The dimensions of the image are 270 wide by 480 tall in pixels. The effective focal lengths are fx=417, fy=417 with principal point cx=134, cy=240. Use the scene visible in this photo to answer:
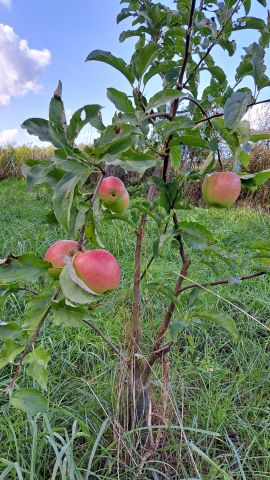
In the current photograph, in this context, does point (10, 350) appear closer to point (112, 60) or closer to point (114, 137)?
point (114, 137)

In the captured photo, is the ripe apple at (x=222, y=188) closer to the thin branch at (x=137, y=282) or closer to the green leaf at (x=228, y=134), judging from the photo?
the green leaf at (x=228, y=134)

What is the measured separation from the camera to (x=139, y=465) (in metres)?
0.93

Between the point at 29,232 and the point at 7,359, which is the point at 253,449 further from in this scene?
the point at 29,232

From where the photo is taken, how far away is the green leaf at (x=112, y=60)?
67 cm

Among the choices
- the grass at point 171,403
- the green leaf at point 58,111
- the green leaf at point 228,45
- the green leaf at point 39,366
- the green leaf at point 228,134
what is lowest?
the grass at point 171,403

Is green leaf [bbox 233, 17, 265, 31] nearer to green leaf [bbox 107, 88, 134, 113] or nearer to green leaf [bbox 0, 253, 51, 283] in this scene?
green leaf [bbox 107, 88, 134, 113]

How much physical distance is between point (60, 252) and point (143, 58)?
35 cm

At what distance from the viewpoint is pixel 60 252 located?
55 cm

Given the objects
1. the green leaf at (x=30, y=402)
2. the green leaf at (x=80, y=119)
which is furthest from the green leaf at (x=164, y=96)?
the green leaf at (x=30, y=402)

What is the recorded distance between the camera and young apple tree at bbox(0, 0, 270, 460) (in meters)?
0.52

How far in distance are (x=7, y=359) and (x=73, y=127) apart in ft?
1.14

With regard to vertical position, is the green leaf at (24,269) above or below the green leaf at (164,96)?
below

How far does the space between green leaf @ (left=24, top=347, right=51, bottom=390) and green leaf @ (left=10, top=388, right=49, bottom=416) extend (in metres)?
0.04

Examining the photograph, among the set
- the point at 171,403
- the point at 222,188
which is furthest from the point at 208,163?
the point at 171,403
